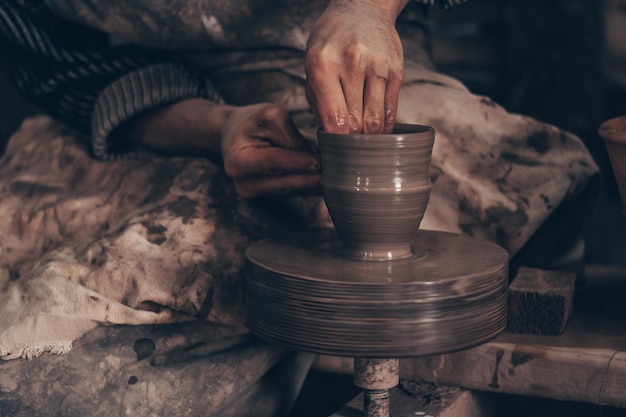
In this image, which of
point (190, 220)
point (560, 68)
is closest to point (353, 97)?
point (190, 220)

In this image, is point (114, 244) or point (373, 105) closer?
point (373, 105)

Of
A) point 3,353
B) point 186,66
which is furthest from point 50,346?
point 186,66

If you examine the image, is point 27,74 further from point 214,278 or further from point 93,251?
point 214,278

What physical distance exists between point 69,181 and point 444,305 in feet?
3.29

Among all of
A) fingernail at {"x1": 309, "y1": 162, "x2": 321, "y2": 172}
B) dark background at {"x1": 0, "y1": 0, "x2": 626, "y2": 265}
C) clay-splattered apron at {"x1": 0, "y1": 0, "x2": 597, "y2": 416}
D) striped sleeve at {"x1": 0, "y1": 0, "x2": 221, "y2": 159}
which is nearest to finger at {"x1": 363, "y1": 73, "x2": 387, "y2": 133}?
fingernail at {"x1": 309, "y1": 162, "x2": 321, "y2": 172}

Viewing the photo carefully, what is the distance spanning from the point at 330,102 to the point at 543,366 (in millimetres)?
604

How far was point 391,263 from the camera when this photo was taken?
4.60ft

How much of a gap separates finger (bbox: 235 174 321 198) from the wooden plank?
0.36 metres

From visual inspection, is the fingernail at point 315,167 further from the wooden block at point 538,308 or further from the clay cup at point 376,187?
the wooden block at point 538,308

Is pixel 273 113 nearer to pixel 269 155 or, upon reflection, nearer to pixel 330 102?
pixel 269 155

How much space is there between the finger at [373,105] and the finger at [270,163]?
13cm

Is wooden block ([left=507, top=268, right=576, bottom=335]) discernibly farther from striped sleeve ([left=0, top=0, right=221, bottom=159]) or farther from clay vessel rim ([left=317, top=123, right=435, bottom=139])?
striped sleeve ([left=0, top=0, right=221, bottom=159])

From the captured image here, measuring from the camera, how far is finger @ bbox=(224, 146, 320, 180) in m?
1.53

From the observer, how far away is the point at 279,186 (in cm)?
159
